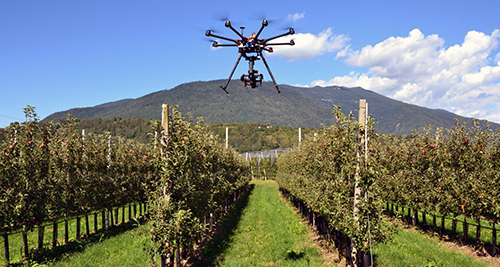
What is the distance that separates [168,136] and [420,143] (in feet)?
53.7

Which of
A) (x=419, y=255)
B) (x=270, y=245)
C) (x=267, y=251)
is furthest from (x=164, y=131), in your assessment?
(x=419, y=255)

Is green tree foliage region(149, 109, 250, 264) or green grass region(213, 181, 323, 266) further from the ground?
green tree foliage region(149, 109, 250, 264)

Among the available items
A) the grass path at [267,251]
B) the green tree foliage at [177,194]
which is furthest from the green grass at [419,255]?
→ the green tree foliage at [177,194]

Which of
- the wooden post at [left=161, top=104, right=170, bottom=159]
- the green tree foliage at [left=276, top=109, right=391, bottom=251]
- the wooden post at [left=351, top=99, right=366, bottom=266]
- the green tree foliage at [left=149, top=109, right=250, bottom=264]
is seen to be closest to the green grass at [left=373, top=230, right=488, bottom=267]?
the green tree foliage at [left=276, top=109, right=391, bottom=251]

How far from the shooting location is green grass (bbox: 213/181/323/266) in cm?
1289

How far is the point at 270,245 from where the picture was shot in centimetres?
1526

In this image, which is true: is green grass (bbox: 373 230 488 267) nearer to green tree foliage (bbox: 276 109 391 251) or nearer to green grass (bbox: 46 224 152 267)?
green tree foliage (bbox: 276 109 391 251)

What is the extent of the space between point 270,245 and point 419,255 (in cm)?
664

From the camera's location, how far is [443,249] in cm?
1452

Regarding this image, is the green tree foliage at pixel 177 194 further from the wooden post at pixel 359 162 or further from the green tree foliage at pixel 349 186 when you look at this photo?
the wooden post at pixel 359 162

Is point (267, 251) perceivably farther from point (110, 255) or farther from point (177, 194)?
point (110, 255)

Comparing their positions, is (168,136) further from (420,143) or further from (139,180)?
(420,143)

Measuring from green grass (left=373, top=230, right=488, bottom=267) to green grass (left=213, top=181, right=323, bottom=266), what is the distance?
266cm

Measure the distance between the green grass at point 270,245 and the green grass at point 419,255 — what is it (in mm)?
2660
